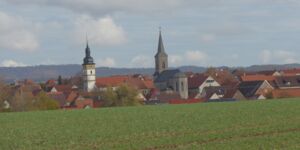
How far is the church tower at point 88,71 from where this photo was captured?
6696 inches

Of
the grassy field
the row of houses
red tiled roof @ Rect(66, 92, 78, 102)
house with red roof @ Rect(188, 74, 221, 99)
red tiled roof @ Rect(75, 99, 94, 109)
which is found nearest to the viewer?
the grassy field

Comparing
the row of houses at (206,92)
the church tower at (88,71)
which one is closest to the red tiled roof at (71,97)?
the row of houses at (206,92)

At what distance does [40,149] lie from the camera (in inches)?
954

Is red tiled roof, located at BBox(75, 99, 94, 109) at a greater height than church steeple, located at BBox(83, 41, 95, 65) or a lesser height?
lesser

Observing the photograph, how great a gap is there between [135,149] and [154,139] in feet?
10.0

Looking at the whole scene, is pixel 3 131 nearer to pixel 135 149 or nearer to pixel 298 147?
pixel 135 149

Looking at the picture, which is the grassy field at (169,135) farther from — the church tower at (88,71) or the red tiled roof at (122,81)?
the red tiled roof at (122,81)

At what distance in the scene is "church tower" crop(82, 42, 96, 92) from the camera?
170 meters

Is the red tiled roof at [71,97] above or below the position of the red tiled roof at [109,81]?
below

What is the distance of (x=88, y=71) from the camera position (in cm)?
17150

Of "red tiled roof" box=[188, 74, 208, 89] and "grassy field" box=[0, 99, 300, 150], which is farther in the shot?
"red tiled roof" box=[188, 74, 208, 89]

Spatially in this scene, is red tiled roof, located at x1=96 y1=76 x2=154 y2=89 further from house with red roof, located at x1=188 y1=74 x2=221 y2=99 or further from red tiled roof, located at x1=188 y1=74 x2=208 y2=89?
house with red roof, located at x1=188 y1=74 x2=221 y2=99

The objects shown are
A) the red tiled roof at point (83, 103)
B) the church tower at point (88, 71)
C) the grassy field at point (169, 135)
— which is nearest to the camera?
the grassy field at point (169, 135)

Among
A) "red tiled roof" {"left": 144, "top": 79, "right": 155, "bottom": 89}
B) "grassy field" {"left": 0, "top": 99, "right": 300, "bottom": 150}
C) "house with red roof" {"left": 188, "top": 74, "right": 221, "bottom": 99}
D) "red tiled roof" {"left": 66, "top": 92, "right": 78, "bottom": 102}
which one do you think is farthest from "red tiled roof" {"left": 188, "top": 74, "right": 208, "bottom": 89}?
"grassy field" {"left": 0, "top": 99, "right": 300, "bottom": 150}
